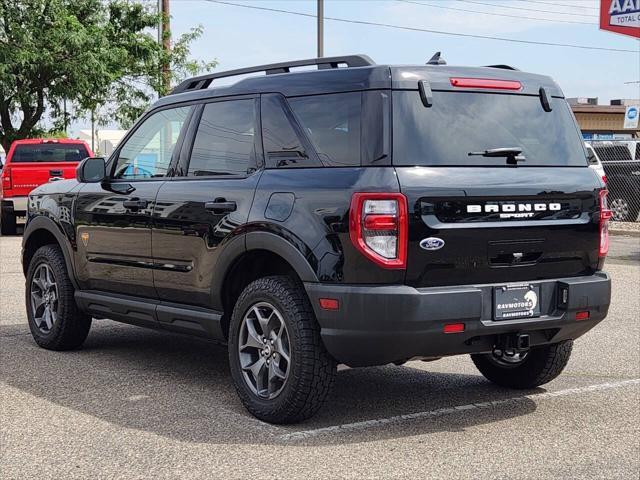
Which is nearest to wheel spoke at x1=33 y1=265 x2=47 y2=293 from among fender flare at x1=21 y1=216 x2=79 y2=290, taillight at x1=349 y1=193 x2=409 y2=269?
fender flare at x1=21 y1=216 x2=79 y2=290

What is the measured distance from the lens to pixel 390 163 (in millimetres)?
5016

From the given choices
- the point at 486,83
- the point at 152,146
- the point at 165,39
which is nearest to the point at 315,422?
the point at 486,83

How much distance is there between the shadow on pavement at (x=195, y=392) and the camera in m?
5.38

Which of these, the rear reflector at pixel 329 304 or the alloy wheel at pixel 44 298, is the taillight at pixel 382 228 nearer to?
the rear reflector at pixel 329 304

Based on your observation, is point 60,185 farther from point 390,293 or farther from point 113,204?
point 390,293

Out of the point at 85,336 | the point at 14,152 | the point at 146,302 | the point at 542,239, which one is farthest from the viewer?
the point at 14,152

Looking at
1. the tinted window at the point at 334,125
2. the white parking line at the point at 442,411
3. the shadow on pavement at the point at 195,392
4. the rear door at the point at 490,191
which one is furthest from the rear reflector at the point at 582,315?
the tinted window at the point at 334,125

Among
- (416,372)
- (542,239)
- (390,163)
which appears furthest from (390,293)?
(416,372)

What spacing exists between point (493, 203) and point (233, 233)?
147 cm

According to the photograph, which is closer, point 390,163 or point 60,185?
point 390,163

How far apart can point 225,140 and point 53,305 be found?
92.4 inches

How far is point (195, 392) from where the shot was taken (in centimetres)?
622

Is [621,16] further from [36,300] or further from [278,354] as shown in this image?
[278,354]

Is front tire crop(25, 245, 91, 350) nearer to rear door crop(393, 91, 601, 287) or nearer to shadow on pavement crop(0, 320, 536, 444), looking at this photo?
shadow on pavement crop(0, 320, 536, 444)
